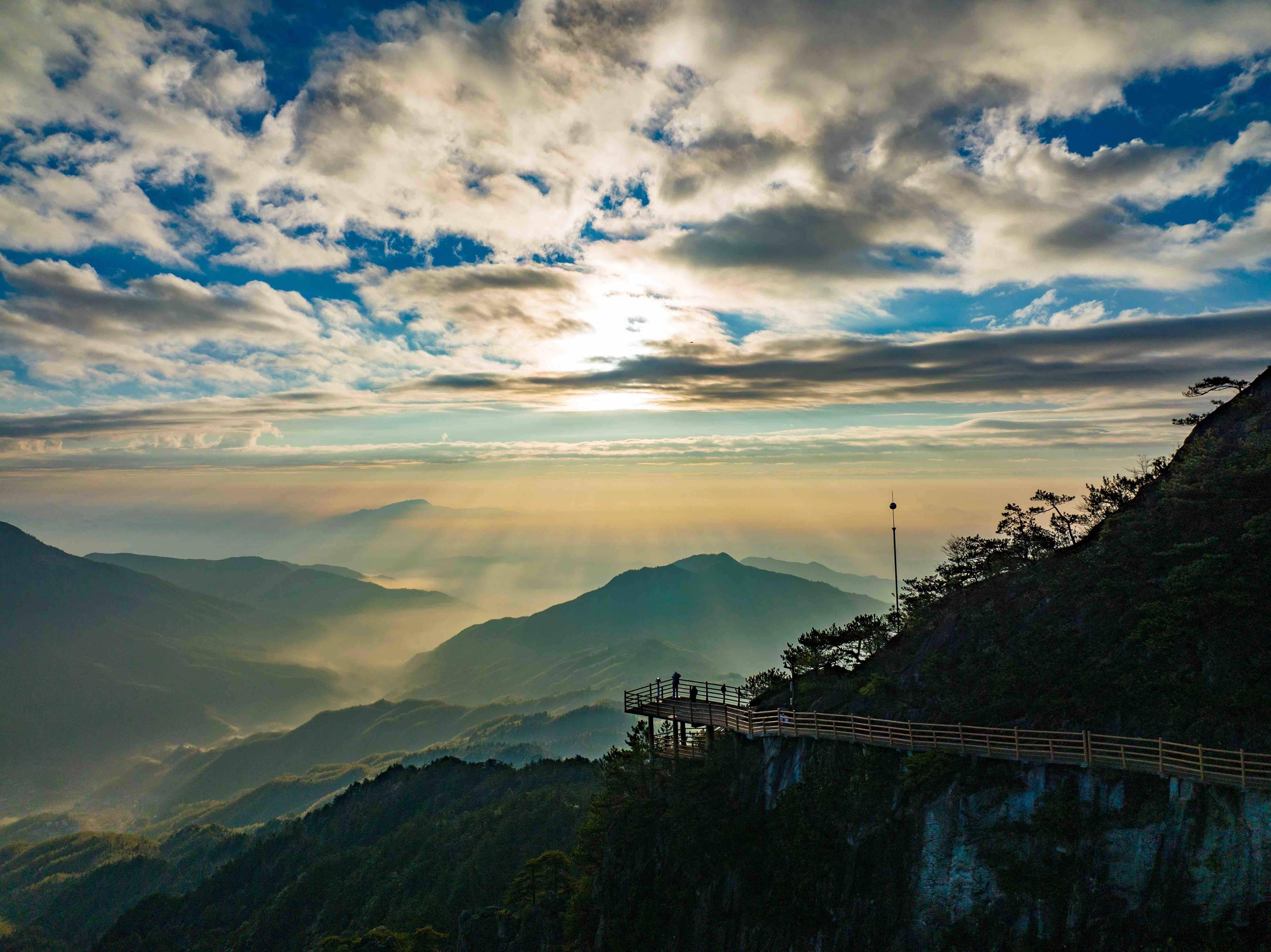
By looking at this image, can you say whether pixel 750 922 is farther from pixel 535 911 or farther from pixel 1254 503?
pixel 1254 503

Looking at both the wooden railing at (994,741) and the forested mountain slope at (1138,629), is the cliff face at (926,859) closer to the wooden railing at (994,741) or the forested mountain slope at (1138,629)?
the wooden railing at (994,741)

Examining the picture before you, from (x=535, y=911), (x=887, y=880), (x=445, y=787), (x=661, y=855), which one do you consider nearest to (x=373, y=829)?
(x=445, y=787)

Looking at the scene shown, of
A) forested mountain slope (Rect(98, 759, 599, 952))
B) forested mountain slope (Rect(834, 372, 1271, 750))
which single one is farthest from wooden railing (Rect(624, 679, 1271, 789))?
forested mountain slope (Rect(98, 759, 599, 952))

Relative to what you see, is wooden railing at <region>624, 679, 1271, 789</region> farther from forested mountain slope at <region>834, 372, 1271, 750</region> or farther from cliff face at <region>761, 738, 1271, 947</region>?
forested mountain slope at <region>834, 372, 1271, 750</region>

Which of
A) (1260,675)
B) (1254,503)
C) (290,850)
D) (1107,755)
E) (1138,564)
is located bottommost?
(290,850)

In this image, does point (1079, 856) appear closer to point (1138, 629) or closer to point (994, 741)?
point (994, 741)

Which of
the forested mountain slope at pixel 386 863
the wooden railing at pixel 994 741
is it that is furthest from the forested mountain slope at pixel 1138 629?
the forested mountain slope at pixel 386 863
